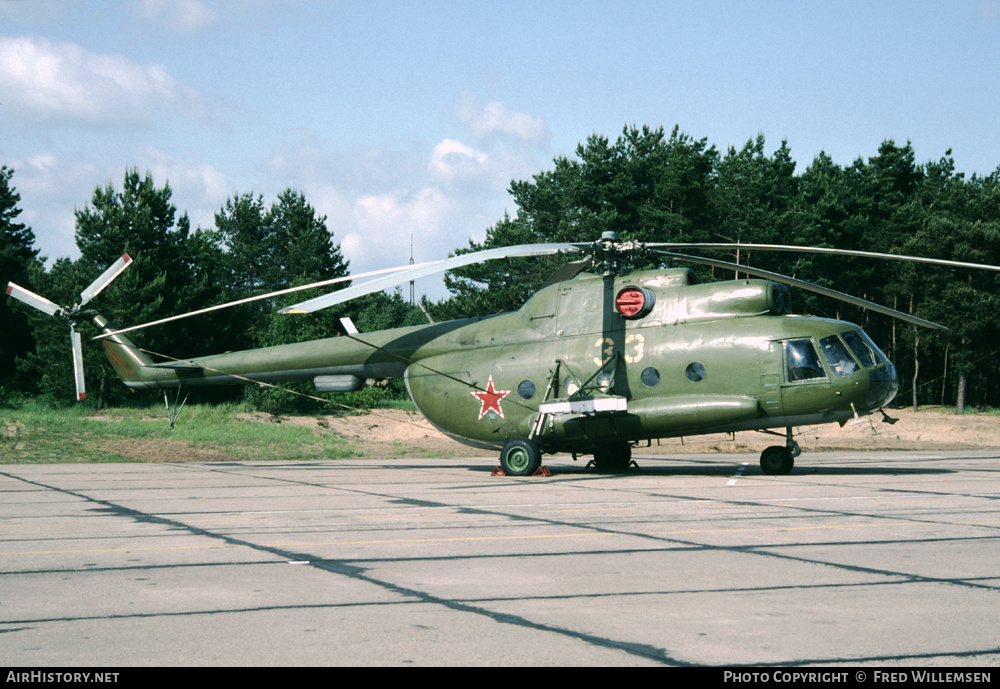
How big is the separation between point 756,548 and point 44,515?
30.4 feet

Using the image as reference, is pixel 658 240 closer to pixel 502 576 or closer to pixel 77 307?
pixel 77 307

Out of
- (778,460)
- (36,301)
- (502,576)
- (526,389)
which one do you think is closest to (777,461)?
(778,460)

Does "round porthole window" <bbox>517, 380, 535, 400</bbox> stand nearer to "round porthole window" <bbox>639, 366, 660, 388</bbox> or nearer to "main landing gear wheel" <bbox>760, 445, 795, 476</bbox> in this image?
"round porthole window" <bbox>639, 366, 660, 388</bbox>

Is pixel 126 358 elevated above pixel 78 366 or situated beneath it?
elevated above

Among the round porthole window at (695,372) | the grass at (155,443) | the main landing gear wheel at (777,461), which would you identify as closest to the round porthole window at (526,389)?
the round porthole window at (695,372)

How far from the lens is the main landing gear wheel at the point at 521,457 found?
19703 mm

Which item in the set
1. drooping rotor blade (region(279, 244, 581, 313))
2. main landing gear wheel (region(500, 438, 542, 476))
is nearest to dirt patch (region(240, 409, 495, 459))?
main landing gear wheel (region(500, 438, 542, 476))

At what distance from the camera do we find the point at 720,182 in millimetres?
73062

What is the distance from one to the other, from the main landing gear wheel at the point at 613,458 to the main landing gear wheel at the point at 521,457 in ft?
6.35

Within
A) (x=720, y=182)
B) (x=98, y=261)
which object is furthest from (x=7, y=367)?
(x=720, y=182)

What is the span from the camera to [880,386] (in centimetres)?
1803

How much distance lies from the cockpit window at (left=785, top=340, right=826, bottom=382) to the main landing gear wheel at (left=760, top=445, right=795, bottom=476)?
231cm

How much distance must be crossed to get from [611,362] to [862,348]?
4.91 metres

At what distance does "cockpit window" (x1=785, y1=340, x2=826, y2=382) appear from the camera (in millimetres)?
17938
